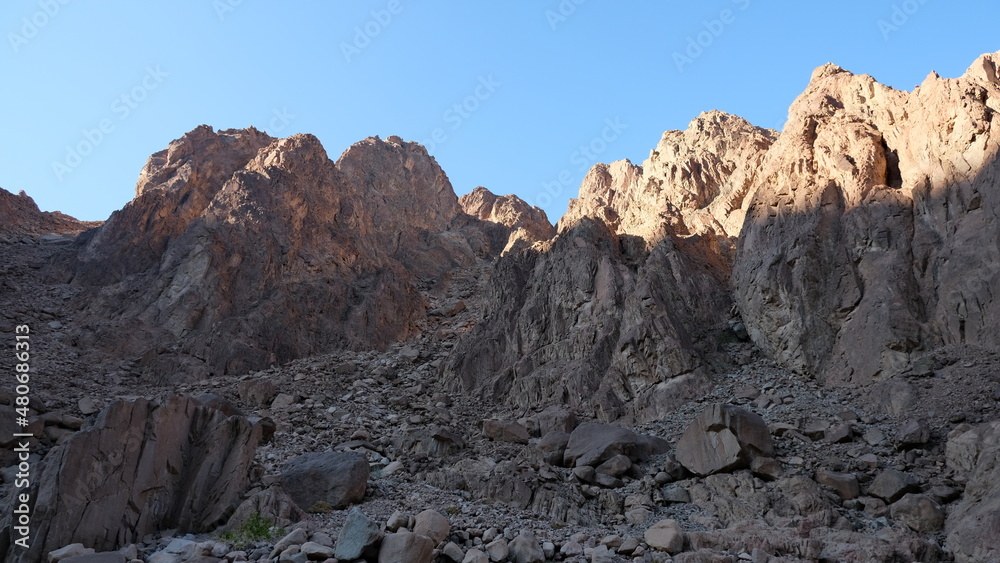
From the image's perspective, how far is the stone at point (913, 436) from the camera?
1708 centimetres

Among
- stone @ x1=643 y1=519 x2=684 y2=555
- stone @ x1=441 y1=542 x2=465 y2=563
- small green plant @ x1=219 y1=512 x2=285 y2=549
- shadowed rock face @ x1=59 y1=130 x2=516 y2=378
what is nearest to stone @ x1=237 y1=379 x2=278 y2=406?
shadowed rock face @ x1=59 y1=130 x2=516 y2=378

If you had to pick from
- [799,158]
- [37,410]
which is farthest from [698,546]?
[799,158]

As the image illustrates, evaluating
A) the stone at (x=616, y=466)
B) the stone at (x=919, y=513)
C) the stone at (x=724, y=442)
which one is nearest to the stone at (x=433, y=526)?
the stone at (x=616, y=466)

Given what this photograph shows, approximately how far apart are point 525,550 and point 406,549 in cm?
233

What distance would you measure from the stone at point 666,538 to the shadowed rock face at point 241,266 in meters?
24.6

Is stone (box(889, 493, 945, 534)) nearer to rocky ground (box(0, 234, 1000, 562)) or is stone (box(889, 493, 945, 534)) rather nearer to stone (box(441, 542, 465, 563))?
rocky ground (box(0, 234, 1000, 562))

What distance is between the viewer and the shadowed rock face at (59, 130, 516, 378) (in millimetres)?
34250

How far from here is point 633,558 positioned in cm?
1274

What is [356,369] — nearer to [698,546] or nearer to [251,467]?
[251,467]

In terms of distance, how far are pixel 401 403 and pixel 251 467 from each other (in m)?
10.9

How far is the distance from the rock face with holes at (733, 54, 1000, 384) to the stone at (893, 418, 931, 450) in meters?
4.59

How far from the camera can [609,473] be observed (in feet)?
61.2

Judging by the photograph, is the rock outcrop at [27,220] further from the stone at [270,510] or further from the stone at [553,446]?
the stone at [553,446]

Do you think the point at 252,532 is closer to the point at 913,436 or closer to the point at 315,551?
the point at 315,551
